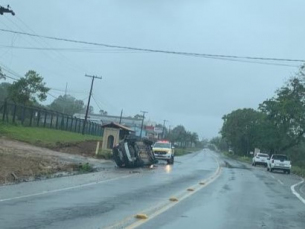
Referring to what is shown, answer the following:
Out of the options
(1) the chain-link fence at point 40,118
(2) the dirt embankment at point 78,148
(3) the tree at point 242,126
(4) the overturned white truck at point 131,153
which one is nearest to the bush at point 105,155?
(2) the dirt embankment at point 78,148

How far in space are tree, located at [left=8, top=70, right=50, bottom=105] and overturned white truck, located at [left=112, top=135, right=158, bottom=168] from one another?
2764cm

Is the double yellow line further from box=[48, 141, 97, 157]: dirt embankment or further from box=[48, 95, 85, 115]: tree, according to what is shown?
box=[48, 95, 85, 115]: tree

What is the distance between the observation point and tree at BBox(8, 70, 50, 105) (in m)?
60.6

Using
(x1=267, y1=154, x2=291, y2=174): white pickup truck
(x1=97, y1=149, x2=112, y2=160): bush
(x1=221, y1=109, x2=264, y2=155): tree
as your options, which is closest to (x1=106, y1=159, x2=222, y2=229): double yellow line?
(x1=97, y1=149, x2=112, y2=160): bush

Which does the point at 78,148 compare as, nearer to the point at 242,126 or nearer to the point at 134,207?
the point at 134,207

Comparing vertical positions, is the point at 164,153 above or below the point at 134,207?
above

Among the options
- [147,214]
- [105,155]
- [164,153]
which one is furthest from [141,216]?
[164,153]

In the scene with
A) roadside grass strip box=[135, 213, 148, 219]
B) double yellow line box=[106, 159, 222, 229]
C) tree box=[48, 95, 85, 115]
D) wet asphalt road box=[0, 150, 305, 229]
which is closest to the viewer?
double yellow line box=[106, 159, 222, 229]

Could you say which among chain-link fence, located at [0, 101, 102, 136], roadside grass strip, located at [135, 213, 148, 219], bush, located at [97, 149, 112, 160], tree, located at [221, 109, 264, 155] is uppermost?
tree, located at [221, 109, 264, 155]

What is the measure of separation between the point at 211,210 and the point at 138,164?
21.7 meters

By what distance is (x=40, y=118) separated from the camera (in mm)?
69312

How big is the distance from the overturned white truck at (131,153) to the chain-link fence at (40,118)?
19555mm

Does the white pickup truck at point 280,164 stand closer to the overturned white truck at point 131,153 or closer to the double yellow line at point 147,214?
the overturned white truck at point 131,153

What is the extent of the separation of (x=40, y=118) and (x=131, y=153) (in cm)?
3780
